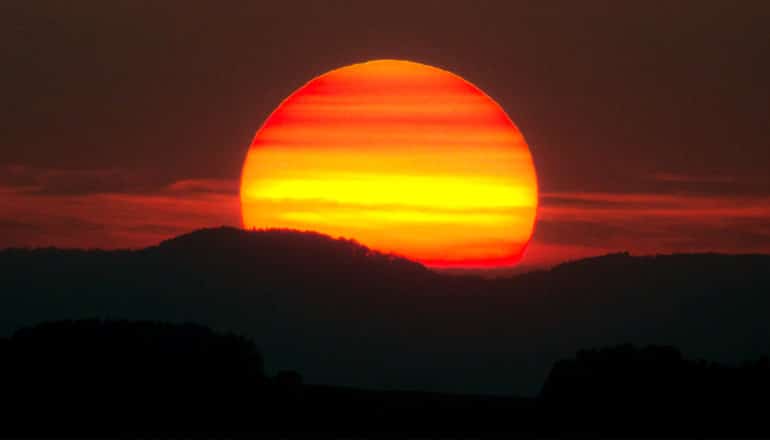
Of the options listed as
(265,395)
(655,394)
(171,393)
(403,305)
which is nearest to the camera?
(655,394)

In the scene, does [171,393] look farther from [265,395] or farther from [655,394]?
[655,394]

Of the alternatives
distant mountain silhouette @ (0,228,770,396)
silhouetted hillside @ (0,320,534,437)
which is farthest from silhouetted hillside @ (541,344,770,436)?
distant mountain silhouette @ (0,228,770,396)

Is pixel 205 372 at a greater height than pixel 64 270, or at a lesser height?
lesser

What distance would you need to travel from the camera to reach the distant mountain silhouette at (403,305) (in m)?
70.9

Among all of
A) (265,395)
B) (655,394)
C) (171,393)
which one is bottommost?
(171,393)

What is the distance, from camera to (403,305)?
254 ft

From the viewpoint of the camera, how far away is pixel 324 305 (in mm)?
78062

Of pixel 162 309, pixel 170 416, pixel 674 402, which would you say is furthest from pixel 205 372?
pixel 162 309

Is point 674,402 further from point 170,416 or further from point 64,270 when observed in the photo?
point 64,270

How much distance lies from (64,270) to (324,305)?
1183cm

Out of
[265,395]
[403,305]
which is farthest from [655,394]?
[403,305]

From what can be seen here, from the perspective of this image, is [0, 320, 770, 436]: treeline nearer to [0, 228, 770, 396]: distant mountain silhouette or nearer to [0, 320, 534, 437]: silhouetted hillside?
[0, 320, 534, 437]: silhouetted hillside

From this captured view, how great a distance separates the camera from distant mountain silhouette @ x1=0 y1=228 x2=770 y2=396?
233 feet

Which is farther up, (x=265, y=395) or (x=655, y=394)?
(x=655, y=394)
